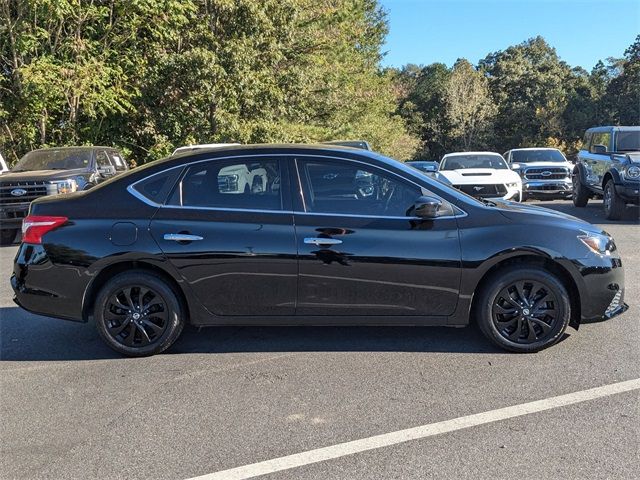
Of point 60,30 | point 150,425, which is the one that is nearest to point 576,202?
point 150,425

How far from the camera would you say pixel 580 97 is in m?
51.9

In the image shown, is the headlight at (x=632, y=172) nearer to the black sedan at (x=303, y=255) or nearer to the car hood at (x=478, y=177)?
the car hood at (x=478, y=177)

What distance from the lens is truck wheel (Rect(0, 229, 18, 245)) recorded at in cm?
1122

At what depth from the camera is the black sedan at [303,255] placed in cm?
A: 454

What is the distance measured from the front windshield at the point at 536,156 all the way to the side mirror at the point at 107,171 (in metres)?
12.2

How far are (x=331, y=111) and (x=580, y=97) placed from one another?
3460cm

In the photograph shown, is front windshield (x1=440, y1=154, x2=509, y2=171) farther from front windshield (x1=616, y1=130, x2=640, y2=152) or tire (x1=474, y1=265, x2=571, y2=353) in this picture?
tire (x1=474, y1=265, x2=571, y2=353)

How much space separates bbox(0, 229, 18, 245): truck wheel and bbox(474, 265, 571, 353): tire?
31.9 feet

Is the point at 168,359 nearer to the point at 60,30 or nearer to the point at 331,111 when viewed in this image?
the point at 60,30

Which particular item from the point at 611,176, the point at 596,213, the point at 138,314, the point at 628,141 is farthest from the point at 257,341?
the point at 596,213

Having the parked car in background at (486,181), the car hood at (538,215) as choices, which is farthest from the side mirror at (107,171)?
the car hood at (538,215)

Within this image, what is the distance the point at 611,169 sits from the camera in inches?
487

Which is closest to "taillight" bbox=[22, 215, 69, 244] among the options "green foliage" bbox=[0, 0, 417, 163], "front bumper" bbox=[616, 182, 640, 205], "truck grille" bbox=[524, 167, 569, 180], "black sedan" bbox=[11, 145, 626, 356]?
"black sedan" bbox=[11, 145, 626, 356]

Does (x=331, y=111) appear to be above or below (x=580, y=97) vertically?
below
